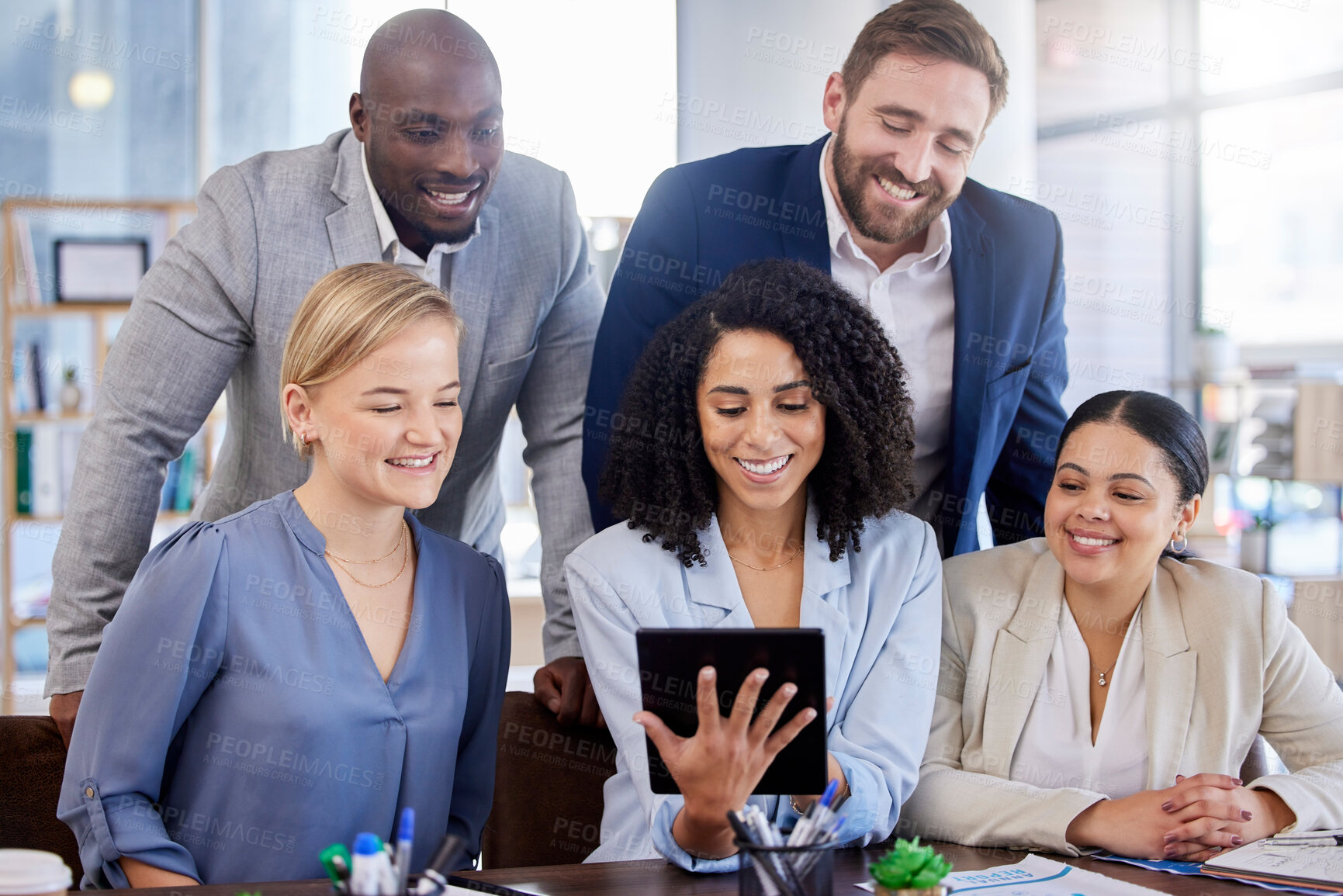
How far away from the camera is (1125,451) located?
183 centimetres

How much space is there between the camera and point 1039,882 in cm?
141

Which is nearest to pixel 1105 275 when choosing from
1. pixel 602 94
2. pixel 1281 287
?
pixel 1281 287

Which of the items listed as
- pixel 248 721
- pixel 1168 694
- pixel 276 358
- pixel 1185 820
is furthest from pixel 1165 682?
pixel 276 358

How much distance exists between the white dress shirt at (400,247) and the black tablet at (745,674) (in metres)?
1.14

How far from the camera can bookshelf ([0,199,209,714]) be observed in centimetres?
479

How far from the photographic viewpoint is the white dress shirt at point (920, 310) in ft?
7.37

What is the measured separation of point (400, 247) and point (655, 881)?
131cm

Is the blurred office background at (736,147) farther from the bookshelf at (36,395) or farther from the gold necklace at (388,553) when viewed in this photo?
the gold necklace at (388,553)

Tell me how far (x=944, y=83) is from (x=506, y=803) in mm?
1549

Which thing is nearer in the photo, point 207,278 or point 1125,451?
point 1125,451

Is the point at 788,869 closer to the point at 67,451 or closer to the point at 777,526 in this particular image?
the point at 777,526

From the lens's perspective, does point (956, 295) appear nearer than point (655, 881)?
No

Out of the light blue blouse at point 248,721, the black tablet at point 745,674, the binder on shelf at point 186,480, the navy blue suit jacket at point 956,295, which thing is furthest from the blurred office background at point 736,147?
the black tablet at point 745,674

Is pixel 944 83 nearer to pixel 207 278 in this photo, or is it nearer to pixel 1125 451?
pixel 1125 451
